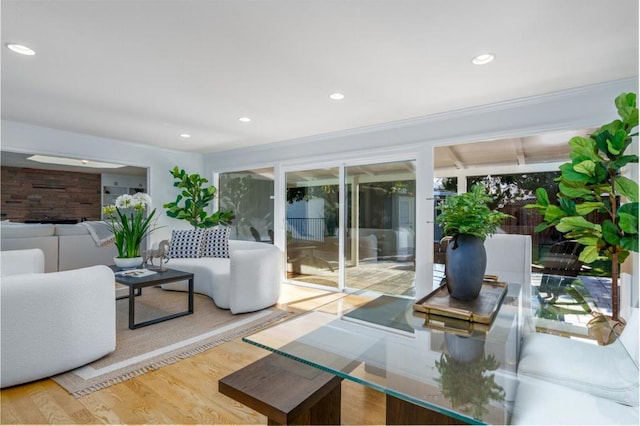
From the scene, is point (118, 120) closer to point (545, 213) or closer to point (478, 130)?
point (478, 130)

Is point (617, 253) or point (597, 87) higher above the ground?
point (597, 87)

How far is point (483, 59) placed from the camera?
244cm

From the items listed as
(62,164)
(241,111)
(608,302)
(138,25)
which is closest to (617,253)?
(608,302)

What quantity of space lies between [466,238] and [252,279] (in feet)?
8.04

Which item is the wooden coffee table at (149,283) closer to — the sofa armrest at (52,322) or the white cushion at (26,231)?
the sofa armrest at (52,322)

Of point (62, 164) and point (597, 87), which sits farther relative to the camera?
point (62, 164)

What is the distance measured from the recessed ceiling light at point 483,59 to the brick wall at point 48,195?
9.89 meters

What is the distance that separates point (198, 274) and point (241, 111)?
2.12 metres

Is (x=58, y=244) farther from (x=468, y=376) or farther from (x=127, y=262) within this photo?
(x=468, y=376)

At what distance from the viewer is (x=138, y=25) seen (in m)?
2.03

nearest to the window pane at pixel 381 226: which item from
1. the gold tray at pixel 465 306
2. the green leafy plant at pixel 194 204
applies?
the gold tray at pixel 465 306

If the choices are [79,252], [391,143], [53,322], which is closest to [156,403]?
[53,322]

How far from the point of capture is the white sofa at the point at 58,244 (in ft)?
15.1

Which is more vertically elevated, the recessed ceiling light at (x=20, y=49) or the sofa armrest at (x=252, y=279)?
the recessed ceiling light at (x=20, y=49)
